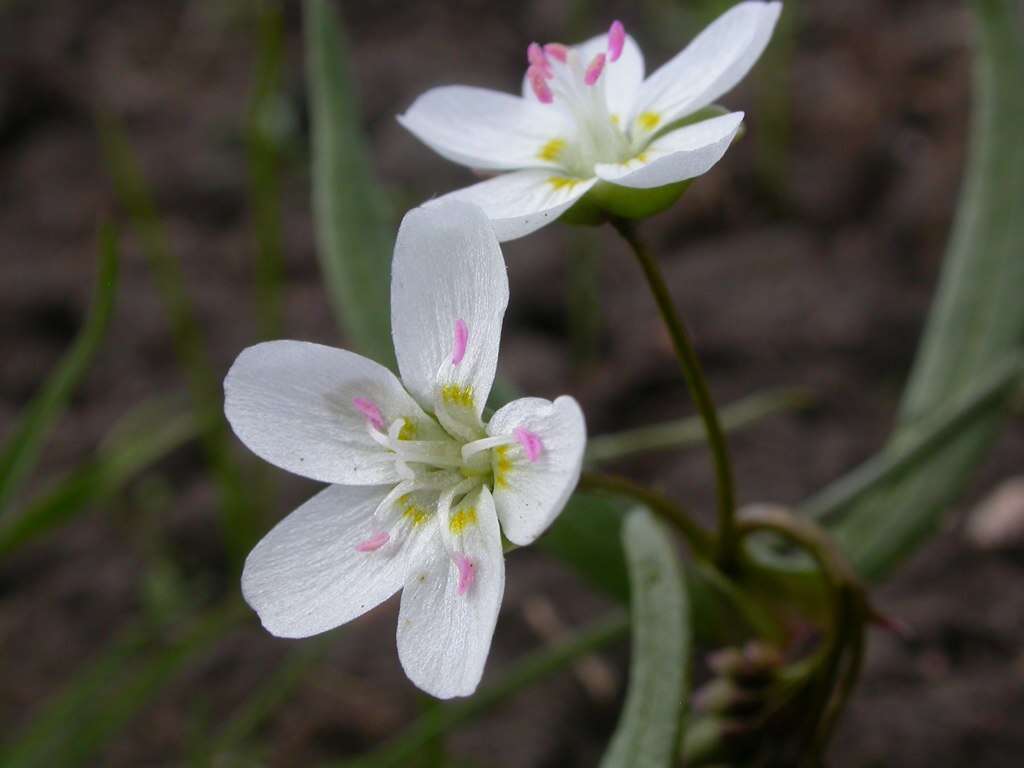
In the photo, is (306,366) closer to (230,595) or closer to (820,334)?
(230,595)

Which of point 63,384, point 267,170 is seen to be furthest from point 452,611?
point 267,170

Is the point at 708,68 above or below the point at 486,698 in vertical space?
above

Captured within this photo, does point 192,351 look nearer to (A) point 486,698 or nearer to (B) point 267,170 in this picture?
(B) point 267,170

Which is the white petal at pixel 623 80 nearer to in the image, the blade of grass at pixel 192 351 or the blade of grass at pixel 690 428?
the blade of grass at pixel 690 428

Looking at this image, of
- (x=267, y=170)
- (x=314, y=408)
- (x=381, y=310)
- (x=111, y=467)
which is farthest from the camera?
(x=267, y=170)

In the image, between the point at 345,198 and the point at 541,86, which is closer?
the point at 541,86

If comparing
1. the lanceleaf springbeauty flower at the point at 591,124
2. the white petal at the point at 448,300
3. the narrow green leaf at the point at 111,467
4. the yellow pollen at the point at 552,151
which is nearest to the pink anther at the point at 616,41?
the lanceleaf springbeauty flower at the point at 591,124

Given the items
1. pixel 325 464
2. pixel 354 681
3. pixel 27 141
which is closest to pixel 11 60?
pixel 27 141
